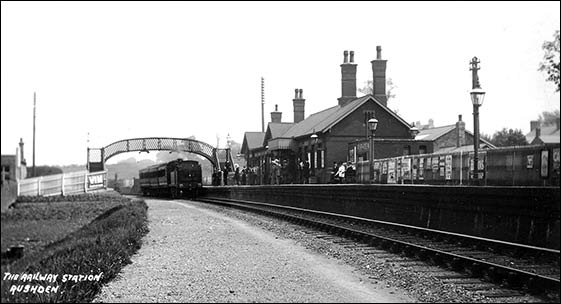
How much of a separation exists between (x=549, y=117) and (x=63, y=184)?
36.8m

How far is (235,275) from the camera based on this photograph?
9297 millimetres

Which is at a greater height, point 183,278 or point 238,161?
point 238,161

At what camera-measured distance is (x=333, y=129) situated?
140ft

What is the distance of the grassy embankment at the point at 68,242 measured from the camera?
23.4ft

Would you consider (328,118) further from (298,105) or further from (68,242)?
(68,242)

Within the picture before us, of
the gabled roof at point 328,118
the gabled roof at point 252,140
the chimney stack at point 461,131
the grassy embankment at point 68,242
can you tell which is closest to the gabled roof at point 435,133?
the chimney stack at point 461,131

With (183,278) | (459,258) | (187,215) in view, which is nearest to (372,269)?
(459,258)

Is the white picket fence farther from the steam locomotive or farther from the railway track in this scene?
the railway track

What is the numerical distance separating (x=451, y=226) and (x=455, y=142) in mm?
40104

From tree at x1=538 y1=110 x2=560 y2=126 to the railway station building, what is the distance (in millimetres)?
25655

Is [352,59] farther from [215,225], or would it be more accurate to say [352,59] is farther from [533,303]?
[533,303]

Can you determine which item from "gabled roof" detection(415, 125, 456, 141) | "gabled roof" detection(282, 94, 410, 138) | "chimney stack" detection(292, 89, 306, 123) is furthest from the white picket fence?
"gabled roof" detection(415, 125, 456, 141)

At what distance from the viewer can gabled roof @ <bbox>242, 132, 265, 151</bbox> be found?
39.7 metres

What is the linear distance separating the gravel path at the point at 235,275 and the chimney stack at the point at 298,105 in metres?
44.9
